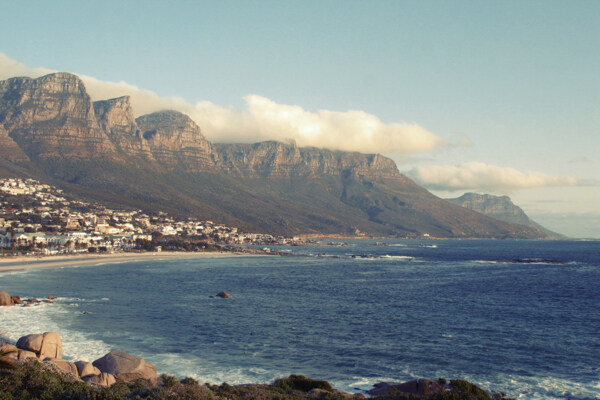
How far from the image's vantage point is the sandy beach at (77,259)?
11250 cm

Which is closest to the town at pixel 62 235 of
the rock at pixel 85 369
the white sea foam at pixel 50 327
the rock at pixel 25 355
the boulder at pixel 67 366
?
the white sea foam at pixel 50 327

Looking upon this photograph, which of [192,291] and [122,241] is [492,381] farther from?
[122,241]

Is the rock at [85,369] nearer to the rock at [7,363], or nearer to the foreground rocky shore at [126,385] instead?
the foreground rocky shore at [126,385]

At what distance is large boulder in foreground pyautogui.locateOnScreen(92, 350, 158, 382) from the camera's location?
28.8 meters

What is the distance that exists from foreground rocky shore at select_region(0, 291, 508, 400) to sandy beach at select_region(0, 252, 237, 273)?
81.9 m

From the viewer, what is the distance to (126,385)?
80.3 ft

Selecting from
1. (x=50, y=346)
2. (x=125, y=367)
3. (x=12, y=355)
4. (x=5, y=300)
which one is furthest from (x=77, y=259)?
(x=12, y=355)

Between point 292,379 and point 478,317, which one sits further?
point 478,317

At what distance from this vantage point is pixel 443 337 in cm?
4431

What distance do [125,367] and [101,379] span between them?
9.03ft

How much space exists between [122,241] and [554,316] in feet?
496

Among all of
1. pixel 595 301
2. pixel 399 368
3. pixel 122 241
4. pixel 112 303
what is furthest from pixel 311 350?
pixel 122 241

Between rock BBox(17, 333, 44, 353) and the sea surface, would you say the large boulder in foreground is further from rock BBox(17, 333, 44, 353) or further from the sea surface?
rock BBox(17, 333, 44, 353)

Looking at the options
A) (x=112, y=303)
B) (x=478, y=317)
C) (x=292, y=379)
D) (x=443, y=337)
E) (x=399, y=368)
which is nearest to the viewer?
(x=292, y=379)
